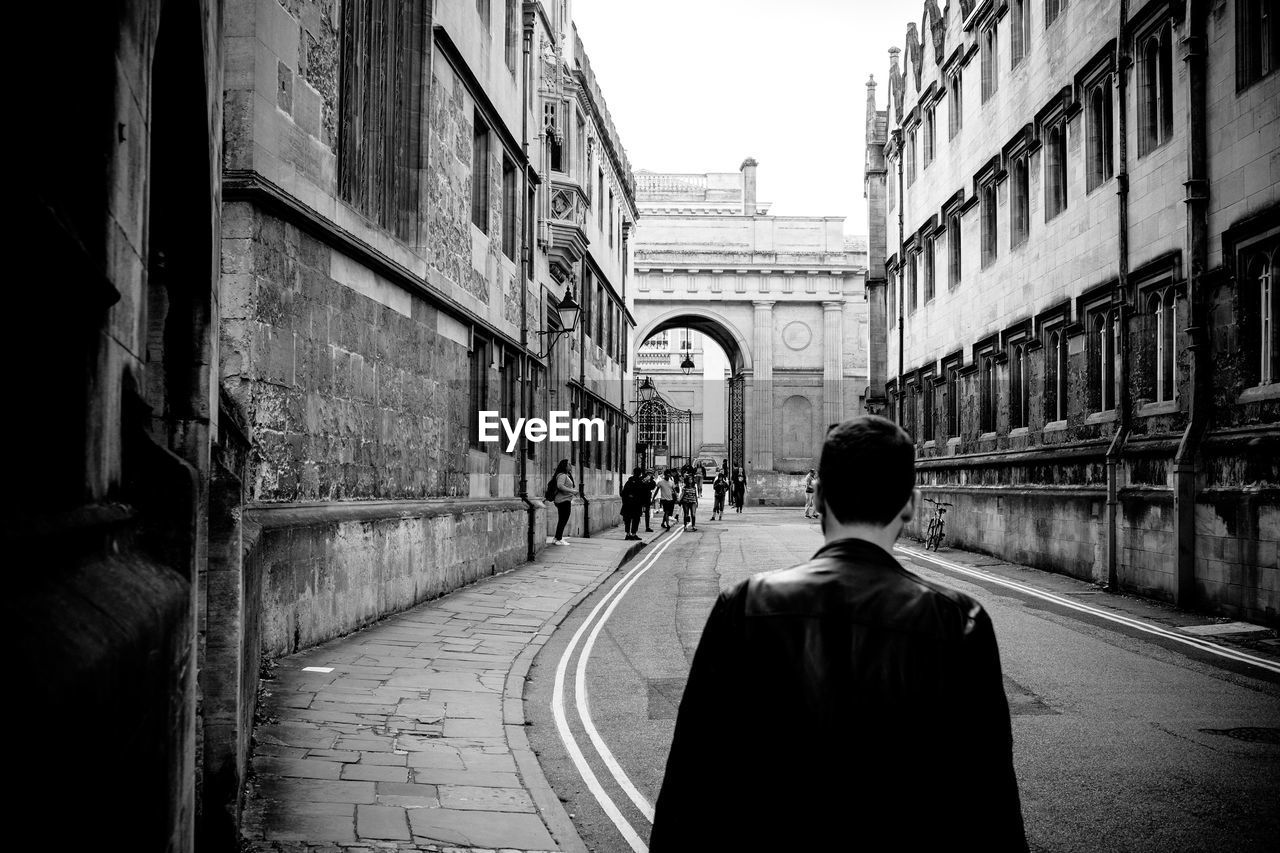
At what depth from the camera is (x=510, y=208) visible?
19250mm

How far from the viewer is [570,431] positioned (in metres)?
28.2

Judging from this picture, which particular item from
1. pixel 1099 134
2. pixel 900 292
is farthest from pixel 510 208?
pixel 900 292

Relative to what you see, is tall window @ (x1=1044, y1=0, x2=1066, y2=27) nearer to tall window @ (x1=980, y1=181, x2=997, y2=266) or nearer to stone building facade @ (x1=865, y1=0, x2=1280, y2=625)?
stone building facade @ (x1=865, y1=0, x2=1280, y2=625)

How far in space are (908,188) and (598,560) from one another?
18.1m

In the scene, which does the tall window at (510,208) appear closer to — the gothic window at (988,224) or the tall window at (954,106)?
the gothic window at (988,224)

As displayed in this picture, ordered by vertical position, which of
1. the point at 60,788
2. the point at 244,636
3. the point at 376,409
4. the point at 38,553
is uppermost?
the point at 376,409

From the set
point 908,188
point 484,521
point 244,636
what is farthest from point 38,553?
point 908,188

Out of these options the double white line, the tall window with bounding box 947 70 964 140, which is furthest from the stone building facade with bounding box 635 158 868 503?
the double white line

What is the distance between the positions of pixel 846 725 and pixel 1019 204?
2275 cm

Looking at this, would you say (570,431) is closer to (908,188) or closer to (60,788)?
(908,188)

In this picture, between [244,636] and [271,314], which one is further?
[271,314]

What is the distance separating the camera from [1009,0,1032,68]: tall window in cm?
2270

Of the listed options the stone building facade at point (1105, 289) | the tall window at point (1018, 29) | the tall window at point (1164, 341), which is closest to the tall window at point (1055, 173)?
the stone building facade at point (1105, 289)

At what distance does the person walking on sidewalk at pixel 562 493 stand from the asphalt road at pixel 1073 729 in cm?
906
